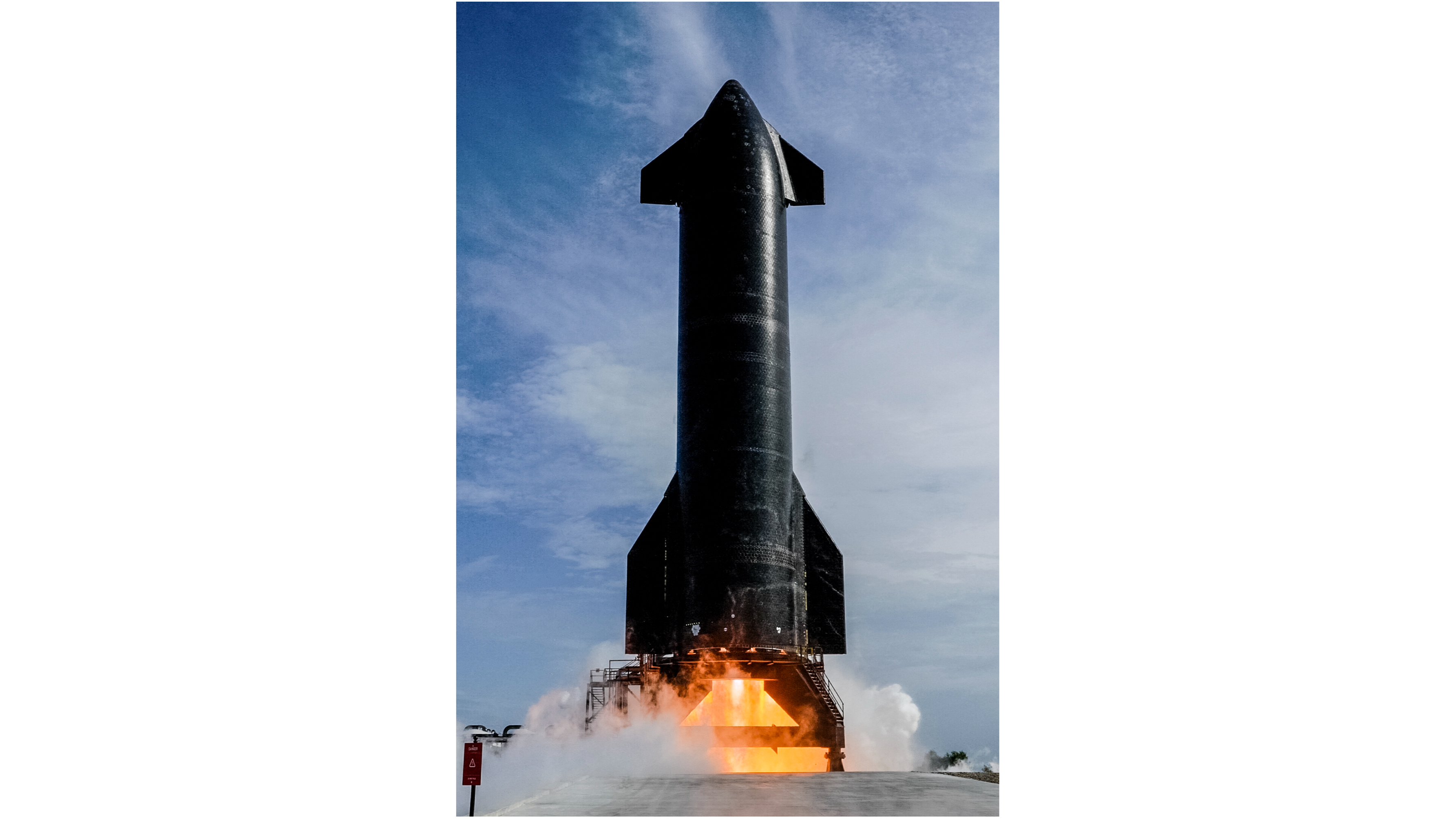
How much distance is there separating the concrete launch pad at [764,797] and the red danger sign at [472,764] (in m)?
0.43

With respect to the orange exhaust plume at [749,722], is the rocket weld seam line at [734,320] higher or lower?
higher

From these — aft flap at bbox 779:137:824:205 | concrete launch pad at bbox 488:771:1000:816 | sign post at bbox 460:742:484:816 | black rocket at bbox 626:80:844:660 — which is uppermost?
aft flap at bbox 779:137:824:205

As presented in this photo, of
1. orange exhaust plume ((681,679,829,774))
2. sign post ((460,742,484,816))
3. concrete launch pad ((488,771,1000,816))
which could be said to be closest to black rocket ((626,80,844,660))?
orange exhaust plume ((681,679,829,774))

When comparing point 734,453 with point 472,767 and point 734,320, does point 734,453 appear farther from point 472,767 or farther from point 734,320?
point 472,767

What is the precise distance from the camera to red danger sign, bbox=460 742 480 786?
11.6 m

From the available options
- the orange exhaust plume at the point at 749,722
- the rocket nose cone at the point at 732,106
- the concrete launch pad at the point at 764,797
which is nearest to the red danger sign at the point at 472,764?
the concrete launch pad at the point at 764,797

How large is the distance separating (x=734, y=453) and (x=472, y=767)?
29.4 ft

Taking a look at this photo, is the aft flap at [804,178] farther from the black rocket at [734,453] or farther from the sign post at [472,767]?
the sign post at [472,767]

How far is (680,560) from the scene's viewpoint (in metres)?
20.0

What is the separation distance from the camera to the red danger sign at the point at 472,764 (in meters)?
11.6

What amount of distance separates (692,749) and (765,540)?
151 inches

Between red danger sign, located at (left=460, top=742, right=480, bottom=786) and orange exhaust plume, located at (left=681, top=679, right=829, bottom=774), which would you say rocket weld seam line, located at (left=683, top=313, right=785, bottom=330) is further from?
red danger sign, located at (left=460, top=742, right=480, bottom=786)

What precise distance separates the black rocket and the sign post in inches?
289

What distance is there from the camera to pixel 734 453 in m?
19.6
